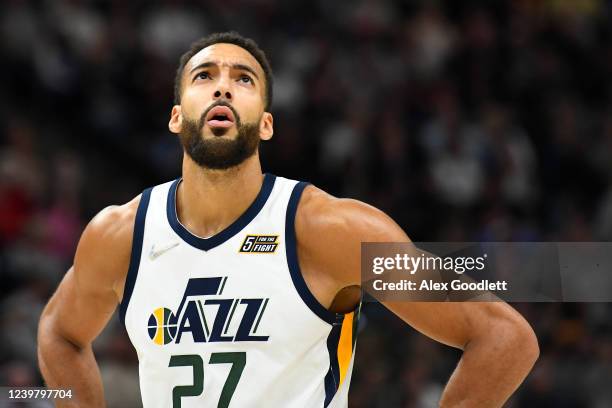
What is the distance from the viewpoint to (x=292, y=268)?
429cm

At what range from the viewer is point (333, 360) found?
441 centimetres

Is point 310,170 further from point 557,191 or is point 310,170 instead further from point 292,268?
point 292,268

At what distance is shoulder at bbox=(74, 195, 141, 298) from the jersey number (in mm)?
561

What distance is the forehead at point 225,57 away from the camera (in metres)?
4.66

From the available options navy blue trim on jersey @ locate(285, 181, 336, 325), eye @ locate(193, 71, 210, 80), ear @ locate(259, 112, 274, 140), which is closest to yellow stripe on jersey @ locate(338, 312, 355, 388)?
navy blue trim on jersey @ locate(285, 181, 336, 325)

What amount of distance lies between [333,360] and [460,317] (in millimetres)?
611

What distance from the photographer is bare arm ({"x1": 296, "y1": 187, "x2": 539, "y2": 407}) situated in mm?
4078

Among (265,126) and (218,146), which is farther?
(265,126)

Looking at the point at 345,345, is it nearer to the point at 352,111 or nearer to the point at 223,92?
the point at 223,92

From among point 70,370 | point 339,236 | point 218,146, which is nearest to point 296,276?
point 339,236

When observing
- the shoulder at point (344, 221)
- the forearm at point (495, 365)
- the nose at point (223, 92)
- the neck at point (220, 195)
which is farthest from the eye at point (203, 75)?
the forearm at point (495, 365)

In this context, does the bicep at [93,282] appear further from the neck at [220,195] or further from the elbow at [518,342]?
the elbow at [518,342]

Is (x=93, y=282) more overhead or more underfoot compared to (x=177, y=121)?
more underfoot

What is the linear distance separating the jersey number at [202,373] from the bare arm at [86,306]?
22.3 inches
